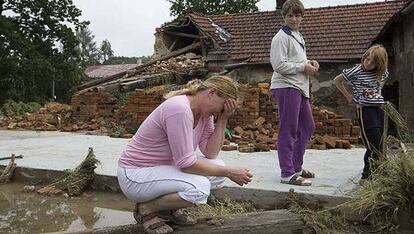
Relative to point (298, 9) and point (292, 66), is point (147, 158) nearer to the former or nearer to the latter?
point (292, 66)

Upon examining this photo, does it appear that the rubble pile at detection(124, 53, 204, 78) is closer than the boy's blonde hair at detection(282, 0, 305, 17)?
No

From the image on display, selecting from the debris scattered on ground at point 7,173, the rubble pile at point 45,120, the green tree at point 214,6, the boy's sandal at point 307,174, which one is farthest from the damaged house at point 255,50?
the green tree at point 214,6

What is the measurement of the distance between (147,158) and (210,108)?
0.50 meters

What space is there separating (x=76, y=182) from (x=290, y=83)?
243 cm

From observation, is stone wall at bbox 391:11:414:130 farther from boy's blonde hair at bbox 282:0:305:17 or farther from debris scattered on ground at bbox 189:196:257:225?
debris scattered on ground at bbox 189:196:257:225

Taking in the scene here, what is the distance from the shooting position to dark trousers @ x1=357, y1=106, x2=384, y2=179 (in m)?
4.08

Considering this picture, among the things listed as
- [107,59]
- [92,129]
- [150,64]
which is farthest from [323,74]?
[107,59]

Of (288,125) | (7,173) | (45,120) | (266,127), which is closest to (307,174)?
(288,125)

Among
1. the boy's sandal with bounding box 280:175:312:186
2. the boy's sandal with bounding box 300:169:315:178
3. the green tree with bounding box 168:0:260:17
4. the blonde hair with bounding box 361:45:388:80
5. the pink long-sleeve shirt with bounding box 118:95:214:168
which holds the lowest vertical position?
the boy's sandal with bounding box 300:169:315:178

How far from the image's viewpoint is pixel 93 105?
44.2 ft

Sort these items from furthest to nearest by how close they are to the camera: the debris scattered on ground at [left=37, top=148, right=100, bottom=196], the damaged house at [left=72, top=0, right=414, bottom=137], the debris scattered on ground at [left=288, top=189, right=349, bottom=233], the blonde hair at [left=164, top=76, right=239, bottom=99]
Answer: the damaged house at [left=72, top=0, right=414, bottom=137] < the debris scattered on ground at [left=37, top=148, right=100, bottom=196] < the debris scattered on ground at [left=288, top=189, right=349, bottom=233] < the blonde hair at [left=164, top=76, right=239, bottom=99]

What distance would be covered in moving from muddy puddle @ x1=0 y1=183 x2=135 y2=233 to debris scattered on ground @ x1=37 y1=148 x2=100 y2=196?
86 millimetres

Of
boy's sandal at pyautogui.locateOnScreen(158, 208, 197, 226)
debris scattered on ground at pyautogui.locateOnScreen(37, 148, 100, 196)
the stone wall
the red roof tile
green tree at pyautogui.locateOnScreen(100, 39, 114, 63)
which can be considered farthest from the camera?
green tree at pyautogui.locateOnScreen(100, 39, 114, 63)

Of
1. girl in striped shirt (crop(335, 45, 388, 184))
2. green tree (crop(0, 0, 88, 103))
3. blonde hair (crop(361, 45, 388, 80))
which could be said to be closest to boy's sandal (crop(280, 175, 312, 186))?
girl in striped shirt (crop(335, 45, 388, 184))
